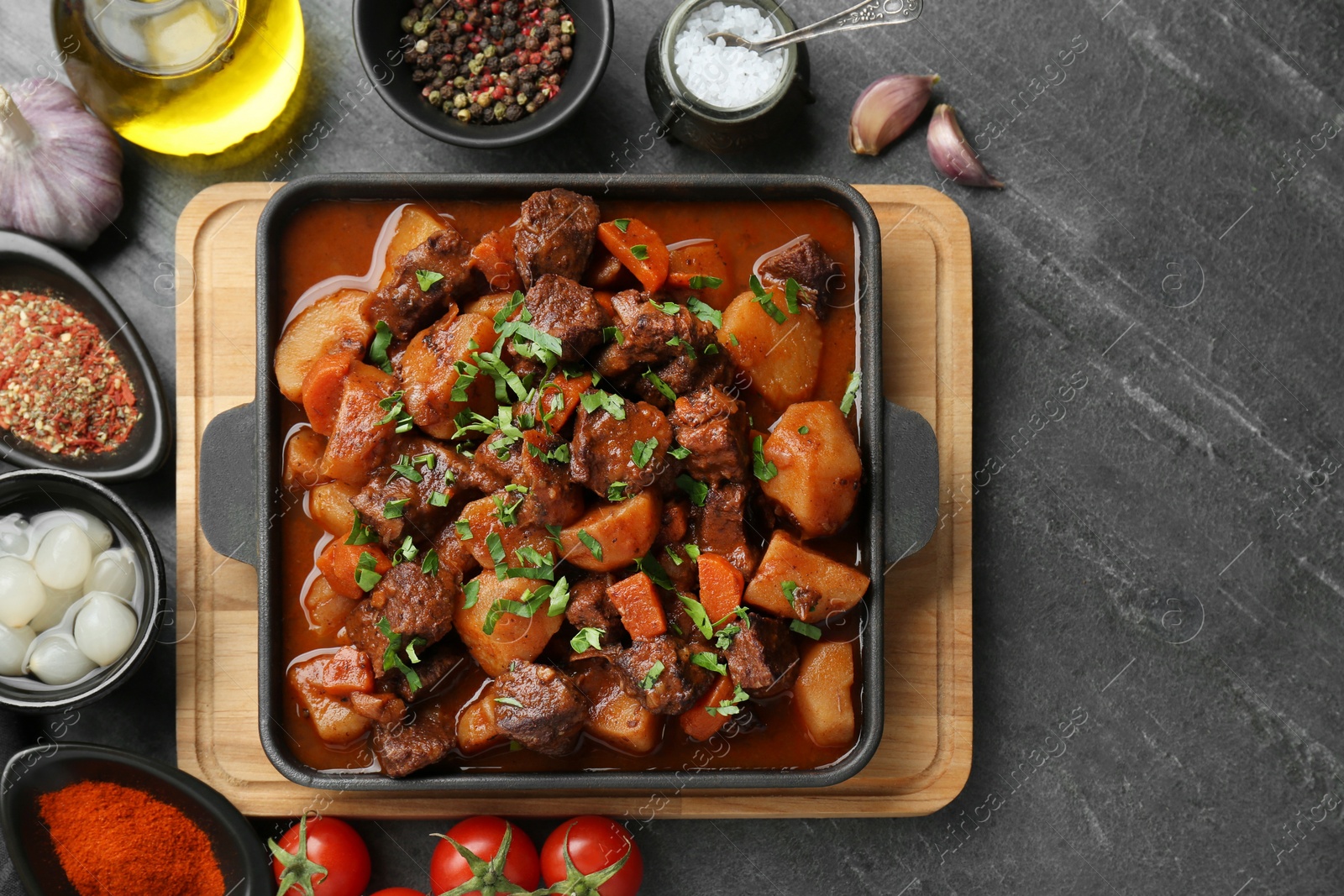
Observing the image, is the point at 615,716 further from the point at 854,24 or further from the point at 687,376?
the point at 854,24

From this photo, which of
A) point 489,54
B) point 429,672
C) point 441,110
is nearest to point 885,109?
point 489,54

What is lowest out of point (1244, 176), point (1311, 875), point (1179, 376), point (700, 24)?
point (1311, 875)

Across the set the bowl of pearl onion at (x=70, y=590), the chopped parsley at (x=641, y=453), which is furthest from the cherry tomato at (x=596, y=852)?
the bowl of pearl onion at (x=70, y=590)

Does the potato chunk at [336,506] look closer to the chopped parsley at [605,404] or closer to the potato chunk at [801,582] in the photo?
the chopped parsley at [605,404]

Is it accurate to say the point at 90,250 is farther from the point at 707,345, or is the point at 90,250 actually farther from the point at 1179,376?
the point at 1179,376

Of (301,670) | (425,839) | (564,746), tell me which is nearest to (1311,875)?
(564,746)

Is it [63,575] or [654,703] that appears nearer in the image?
[654,703]

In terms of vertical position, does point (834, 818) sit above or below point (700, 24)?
below
